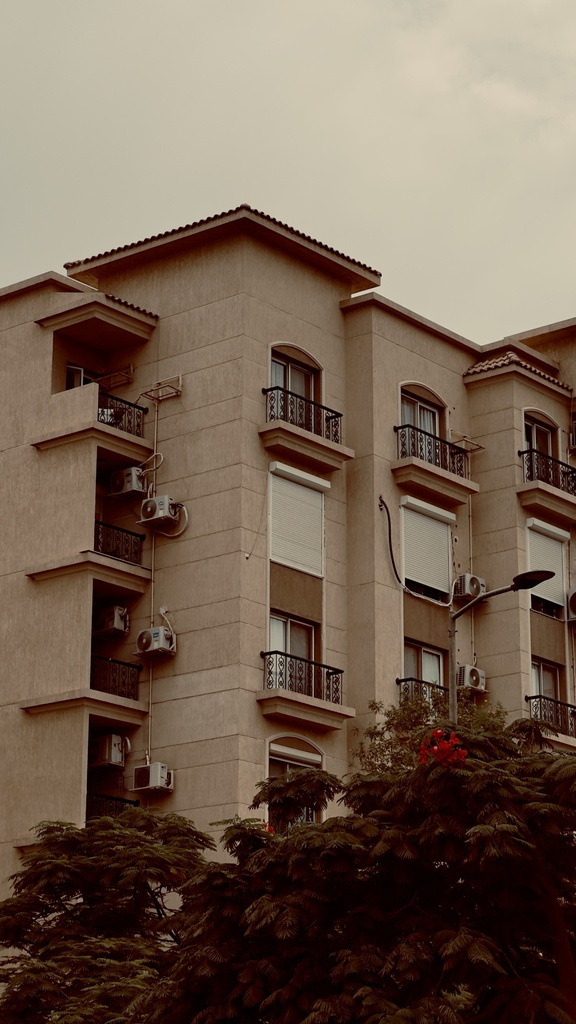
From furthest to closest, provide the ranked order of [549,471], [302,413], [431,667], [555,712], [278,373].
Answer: [549,471] < [555,712] < [431,667] < [278,373] < [302,413]

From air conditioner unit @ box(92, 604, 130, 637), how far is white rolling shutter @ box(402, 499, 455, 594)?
5.70 m

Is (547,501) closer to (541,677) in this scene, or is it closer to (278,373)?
(541,677)

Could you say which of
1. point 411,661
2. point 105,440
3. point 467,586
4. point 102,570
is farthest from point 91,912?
point 467,586

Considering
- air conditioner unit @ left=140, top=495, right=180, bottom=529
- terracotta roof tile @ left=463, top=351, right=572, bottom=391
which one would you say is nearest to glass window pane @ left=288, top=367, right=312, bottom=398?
air conditioner unit @ left=140, top=495, right=180, bottom=529

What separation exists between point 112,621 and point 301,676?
368 centimetres

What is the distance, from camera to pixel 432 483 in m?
36.7

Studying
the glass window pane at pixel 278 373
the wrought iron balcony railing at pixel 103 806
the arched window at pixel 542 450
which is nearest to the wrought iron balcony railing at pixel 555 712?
the arched window at pixel 542 450

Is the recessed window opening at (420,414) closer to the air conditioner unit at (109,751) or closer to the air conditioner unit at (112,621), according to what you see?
the air conditioner unit at (112,621)

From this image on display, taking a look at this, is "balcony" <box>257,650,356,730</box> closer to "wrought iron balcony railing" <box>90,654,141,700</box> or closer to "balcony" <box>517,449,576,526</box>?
"wrought iron balcony railing" <box>90,654,141,700</box>

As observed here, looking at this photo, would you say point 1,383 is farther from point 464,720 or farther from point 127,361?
point 464,720

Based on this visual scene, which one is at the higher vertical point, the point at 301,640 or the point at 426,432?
the point at 426,432

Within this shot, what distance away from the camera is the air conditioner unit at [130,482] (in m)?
34.5

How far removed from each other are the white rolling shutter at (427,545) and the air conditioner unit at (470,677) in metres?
1.66

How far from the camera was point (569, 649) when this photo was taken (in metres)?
38.6
